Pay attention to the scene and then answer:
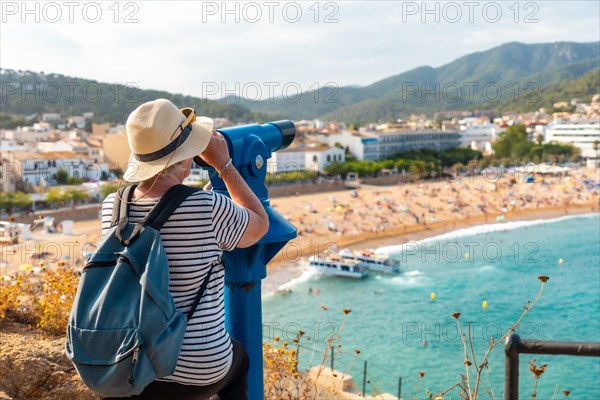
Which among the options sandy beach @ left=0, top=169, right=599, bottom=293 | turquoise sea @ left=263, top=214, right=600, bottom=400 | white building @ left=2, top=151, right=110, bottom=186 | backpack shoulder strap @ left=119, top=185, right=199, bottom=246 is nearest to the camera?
backpack shoulder strap @ left=119, top=185, right=199, bottom=246

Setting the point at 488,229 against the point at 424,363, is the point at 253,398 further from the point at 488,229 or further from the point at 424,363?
the point at 488,229

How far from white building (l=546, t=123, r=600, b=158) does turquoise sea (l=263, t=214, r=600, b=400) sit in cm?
2926

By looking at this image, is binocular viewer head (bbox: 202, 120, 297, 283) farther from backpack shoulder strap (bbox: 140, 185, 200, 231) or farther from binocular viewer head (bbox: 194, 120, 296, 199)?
backpack shoulder strap (bbox: 140, 185, 200, 231)

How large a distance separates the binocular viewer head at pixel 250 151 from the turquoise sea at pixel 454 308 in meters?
4.29

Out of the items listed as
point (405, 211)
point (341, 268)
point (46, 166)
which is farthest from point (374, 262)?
point (46, 166)

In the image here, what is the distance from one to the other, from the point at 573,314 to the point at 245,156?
51.0 feet

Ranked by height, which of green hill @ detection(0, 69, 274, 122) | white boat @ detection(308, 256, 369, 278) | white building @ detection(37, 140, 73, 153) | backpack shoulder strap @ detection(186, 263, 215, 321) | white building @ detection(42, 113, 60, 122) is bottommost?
white boat @ detection(308, 256, 369, 278)

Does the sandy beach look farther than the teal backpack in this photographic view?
Yes

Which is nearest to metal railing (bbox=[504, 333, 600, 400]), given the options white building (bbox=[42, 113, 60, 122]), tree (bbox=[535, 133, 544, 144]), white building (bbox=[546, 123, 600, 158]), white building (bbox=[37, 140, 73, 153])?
white building (bbox=[37, 140, 73, 153])

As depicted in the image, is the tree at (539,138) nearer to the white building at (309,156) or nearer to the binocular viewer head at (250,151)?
the white building at (309,156)

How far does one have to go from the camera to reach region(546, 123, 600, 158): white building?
54406 millimetres

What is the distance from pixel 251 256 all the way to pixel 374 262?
61.0ft

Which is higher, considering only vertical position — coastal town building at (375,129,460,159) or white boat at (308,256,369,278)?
coastal town building at (375,129,460,159)

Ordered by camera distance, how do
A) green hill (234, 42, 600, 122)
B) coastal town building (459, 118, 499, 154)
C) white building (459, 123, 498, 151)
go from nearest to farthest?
1. coastal town building (459, 118, 499, 154)
2. white building (459, 123, 498, 151)
3. green hill (234, 42, 600, 122)
